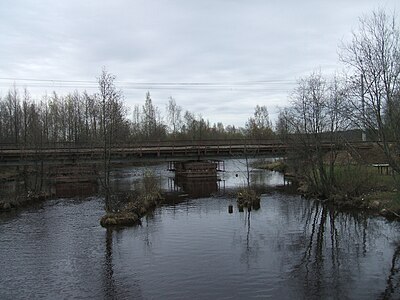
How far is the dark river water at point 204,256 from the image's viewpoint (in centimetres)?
1372

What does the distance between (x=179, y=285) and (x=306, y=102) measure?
24.3m

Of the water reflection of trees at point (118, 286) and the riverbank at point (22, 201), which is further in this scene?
the riverbank at point (22, 201)

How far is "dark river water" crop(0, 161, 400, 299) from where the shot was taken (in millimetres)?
13719

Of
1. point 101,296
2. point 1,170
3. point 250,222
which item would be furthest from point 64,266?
point 1,170

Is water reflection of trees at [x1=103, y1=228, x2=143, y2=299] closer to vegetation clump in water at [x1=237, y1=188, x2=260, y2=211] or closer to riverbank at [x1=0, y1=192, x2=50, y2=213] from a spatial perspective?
vegetation clump in water at [x1=237, y1=188, x2=260, y2=211]

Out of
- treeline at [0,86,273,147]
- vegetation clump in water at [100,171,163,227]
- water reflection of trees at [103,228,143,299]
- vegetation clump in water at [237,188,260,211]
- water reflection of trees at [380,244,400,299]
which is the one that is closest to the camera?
water reflection of trees at [380,244,400,299]

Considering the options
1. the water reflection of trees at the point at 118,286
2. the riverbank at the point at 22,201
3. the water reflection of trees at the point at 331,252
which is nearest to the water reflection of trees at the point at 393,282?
the water reflection of trees at the point at 331,252

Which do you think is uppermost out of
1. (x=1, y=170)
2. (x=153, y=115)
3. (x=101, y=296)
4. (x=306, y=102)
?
(x=153, y=115)

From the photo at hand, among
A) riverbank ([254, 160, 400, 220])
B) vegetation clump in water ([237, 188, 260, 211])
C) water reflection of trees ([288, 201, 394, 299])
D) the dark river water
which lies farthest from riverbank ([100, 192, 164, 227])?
riverbank ([254, 160, 400, 220])

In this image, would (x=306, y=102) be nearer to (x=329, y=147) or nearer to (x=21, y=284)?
(x=329, y=147)

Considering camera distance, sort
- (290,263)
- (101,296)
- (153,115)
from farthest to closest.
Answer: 1. (153,115)
2. (290,263)
3. (101,296)

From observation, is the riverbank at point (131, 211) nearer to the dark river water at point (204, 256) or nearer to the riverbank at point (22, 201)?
the dark river water at point (204, 256)

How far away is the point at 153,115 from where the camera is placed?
112 m

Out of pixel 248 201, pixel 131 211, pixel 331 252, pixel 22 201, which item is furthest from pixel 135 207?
pixel 331 252
